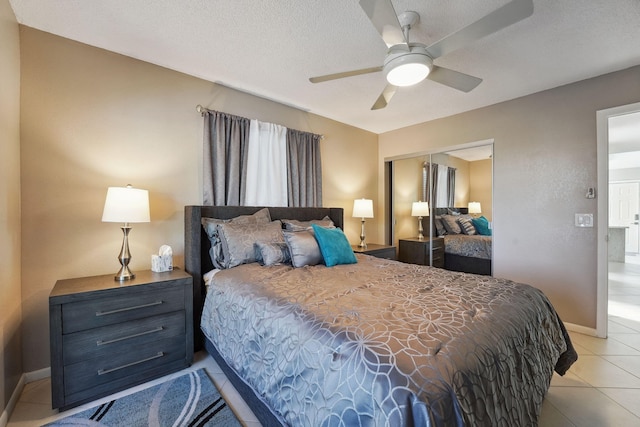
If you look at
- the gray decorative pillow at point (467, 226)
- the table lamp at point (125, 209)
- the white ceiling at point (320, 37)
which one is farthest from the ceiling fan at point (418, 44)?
the gray decorative pillow at point (467, 226)

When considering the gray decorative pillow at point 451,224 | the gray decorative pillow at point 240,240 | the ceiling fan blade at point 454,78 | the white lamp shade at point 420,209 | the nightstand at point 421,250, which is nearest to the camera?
the ceiling fan blade at point 454,78

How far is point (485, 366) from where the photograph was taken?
996 mm

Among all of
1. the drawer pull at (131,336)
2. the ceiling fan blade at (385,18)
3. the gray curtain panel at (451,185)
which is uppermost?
the ceiling fan blade at (385,18)

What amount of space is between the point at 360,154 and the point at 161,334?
3522 millimetres

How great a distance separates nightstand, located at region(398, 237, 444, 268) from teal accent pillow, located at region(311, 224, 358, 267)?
6.53 ft

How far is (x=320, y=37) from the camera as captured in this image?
204cm

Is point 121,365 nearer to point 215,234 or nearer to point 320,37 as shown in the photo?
point 215,234

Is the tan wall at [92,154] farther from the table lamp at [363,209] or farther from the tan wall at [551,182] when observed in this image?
the tan wall at [551,182]

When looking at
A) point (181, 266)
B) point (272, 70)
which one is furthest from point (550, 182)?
point (181, 266)

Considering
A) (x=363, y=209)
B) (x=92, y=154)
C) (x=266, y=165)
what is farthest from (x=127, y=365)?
(x=363, y=209)

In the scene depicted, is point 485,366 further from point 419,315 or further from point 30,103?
point 30,103

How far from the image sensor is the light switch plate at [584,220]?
2.65 m

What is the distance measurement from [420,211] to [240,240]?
2904 millimetres

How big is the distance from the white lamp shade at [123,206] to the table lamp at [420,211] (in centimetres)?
357
